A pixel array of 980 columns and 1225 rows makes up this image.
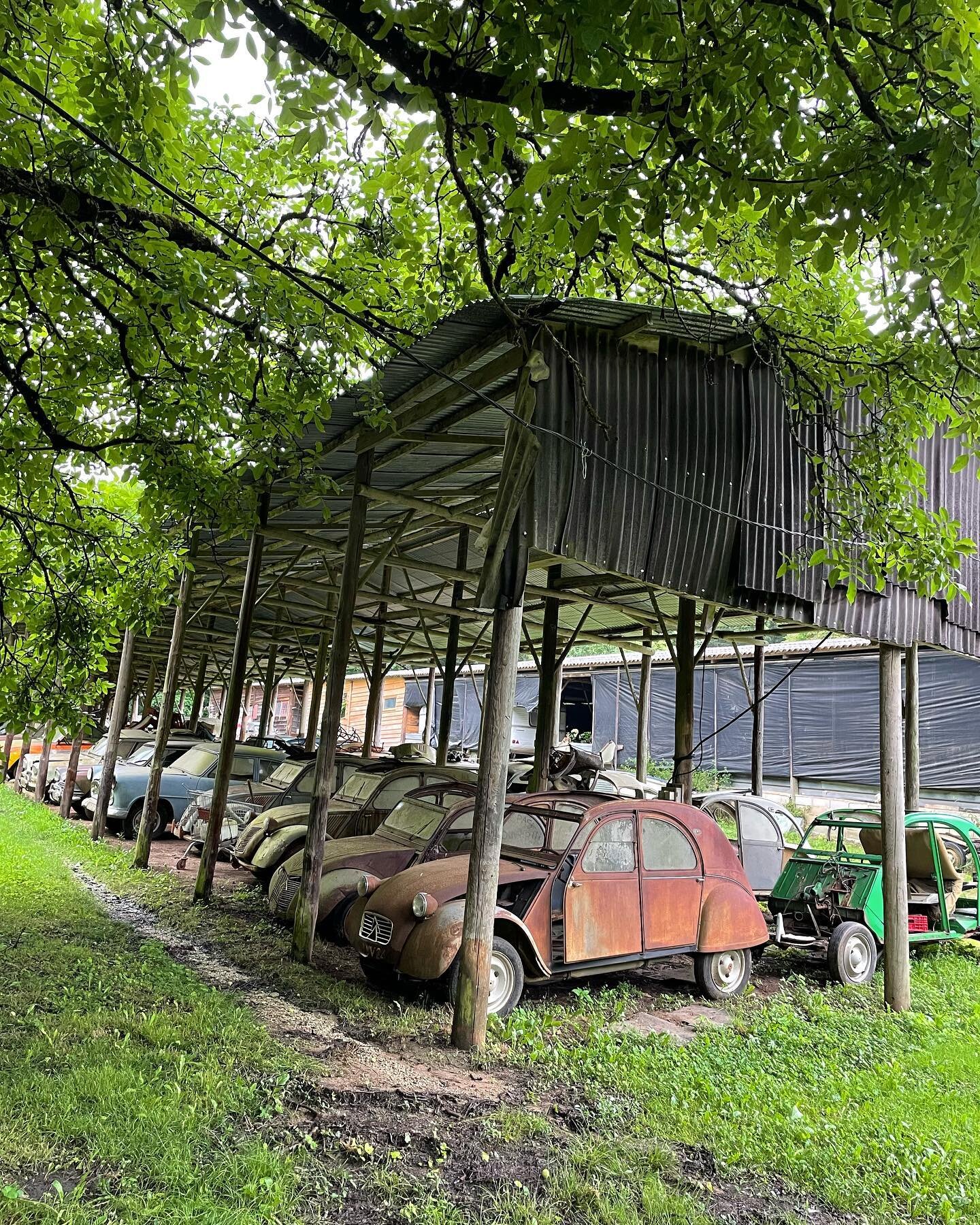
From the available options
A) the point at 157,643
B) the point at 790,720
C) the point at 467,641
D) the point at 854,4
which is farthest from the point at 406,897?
the point at 157,643

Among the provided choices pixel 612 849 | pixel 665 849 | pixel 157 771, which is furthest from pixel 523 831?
pixel 157 771

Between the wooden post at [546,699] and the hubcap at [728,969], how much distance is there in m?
4.34

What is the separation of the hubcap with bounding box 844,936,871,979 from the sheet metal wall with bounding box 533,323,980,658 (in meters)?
3.22

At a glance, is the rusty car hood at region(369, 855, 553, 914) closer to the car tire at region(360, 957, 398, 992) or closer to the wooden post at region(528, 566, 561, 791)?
the car tire at region(360, 957, 398, 992)

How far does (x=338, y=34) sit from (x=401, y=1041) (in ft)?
19.3

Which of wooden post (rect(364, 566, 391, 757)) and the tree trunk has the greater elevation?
wooden post (rect(364, 566, 391, 757))

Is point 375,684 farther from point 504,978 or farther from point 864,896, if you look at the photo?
point 504,978

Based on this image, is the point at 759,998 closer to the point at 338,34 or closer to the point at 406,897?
the point at 406,897

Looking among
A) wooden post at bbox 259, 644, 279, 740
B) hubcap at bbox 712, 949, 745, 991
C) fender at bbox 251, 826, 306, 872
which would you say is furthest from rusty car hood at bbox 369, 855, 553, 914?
wooden post at bbox 259, 644, 279, 740

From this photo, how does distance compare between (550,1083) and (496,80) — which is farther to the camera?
(550,1083)

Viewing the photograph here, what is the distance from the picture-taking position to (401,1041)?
591 centimetres

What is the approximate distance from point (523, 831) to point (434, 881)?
1054 mm

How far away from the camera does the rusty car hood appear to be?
668 cm

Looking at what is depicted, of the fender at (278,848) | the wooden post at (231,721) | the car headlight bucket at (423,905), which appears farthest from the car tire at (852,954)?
the wooden post at (231,721)
